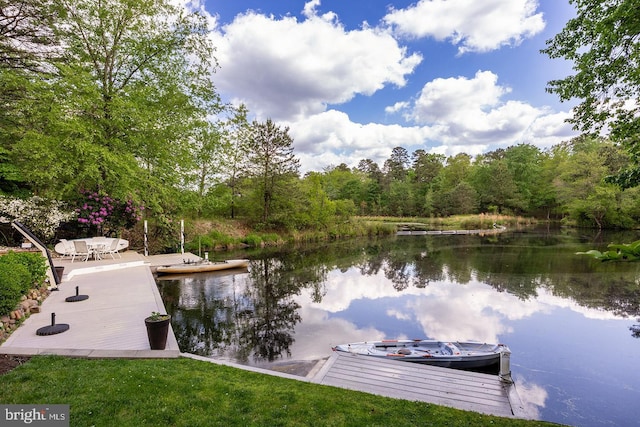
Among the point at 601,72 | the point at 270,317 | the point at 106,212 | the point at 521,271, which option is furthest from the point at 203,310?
the point at 521,271

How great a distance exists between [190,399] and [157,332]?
1.64 meters

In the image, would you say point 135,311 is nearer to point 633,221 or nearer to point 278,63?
point 278,63

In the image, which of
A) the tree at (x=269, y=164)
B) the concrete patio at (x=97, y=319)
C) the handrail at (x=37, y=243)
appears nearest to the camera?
the concrete patio at (x=97, y=319)

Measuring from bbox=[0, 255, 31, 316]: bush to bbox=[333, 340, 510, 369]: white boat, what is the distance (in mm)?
5159

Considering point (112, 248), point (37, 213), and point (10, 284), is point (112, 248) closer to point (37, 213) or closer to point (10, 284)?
point (37, 213)

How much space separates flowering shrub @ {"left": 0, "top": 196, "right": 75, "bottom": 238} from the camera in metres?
9.69

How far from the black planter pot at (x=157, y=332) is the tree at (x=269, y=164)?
18333mm

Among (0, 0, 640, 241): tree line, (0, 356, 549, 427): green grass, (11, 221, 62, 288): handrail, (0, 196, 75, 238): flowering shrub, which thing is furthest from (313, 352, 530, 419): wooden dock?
(0, 196, 75, 238): flowering shrub

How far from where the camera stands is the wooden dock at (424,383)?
380 centimetres

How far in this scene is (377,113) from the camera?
81.3 feet

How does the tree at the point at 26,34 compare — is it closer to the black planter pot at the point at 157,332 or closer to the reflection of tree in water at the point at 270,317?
the reflection of tree in water at the point at 270,317

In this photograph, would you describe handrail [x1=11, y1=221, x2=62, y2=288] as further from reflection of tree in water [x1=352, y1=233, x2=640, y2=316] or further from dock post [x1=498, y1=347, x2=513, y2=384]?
reflection of tree in water [x1=352, y1=233, x2=640, y2=316]

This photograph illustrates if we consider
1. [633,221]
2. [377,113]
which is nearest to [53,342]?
[377,113]

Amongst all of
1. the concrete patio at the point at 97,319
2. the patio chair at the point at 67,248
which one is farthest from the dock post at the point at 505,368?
the patio chair at the point at 67,248
